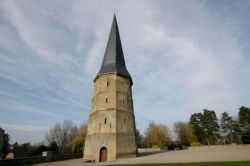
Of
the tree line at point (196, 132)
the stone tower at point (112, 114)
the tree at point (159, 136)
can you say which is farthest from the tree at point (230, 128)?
the stone tower at point (112, 114)

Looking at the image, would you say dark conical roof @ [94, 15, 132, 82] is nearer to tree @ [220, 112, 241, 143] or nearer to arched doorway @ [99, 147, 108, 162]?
arched doorway @ [99, 147, 108, 162]

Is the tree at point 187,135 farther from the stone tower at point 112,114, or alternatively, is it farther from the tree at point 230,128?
the stone tower at point 112,114

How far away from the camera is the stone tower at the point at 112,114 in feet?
79.3

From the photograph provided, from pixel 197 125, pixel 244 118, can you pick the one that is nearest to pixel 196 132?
pixel 197 125

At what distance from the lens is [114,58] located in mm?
29078

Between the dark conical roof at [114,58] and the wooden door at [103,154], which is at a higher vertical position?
the dark conical roof at [114,58]

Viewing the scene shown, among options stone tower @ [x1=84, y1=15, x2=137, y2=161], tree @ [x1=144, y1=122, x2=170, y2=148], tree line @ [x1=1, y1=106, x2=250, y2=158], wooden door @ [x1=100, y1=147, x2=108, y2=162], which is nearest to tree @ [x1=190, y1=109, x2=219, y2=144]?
tree line @ [x1=1, y1=106, x2=250, y2=158]

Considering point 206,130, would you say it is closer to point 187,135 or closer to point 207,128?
point 207,128

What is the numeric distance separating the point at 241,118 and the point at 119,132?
43.6 m

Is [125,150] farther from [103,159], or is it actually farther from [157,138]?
[157,138]

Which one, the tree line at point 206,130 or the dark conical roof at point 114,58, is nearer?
the dark conical roof at point 114,58

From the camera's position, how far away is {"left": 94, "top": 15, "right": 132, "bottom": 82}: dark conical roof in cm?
2825

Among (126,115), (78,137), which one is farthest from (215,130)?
(126,115)

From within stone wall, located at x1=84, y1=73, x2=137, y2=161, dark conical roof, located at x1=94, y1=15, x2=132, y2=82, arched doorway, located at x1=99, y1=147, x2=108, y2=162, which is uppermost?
dark conical roof, located at x1=94, y1=15, x2=132, y2=82
